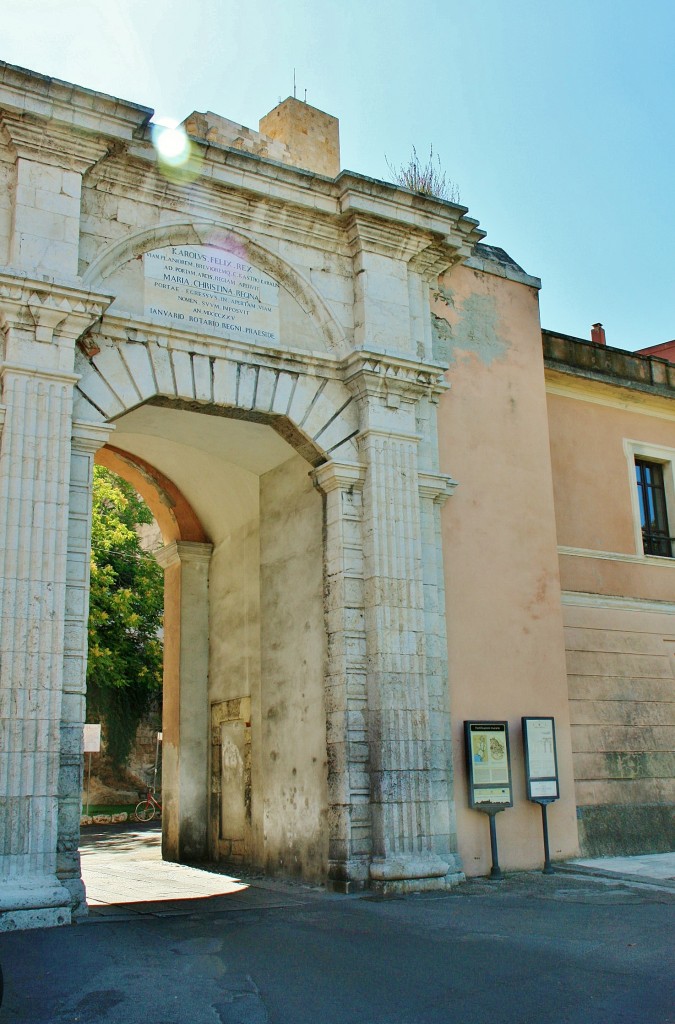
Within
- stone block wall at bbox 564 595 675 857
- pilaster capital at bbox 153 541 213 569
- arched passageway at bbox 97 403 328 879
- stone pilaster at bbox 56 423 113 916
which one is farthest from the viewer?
pilaster capital at bbox 153 541 213 569

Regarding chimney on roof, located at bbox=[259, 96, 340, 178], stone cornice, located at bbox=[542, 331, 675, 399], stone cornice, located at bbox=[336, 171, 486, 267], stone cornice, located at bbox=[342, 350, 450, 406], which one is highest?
chimney on roof, located at bbox=[259, 96, 340, 178]

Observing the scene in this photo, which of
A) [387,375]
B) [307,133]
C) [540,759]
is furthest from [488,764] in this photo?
[307,133]

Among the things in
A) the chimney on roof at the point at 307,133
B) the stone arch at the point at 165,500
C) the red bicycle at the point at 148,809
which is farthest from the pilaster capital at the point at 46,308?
the red bicycle at the point at 148,809

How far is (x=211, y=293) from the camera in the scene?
9.58m

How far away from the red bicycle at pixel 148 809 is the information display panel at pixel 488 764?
47.1ft

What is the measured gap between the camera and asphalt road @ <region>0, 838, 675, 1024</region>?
5.05 metres

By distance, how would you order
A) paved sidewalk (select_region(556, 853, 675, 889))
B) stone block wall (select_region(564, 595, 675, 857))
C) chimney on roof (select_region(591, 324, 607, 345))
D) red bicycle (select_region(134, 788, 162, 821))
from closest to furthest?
paved sidewalk (select_region(556, 853, 675, 889))
stone block wall (select_region(564, 595, 675, 857))
chimney on roof (select_region(591, 324, 607, 345))
red bicycle (select_region(134, 788, 162, 821))

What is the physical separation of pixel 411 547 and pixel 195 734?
179 inches

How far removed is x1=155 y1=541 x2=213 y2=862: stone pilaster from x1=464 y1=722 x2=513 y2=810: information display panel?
407 cm

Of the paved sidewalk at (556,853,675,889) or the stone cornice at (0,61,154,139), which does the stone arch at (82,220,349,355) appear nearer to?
the stone cornice at (0,61,154,139)

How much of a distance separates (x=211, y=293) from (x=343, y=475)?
2.13m

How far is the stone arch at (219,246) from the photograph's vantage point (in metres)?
9.02

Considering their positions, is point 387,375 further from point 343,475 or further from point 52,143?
point 52,143

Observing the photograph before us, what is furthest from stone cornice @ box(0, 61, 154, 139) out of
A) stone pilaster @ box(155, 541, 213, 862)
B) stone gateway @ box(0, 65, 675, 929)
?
stone pilaster @ box(155, 541, 213, 862)
